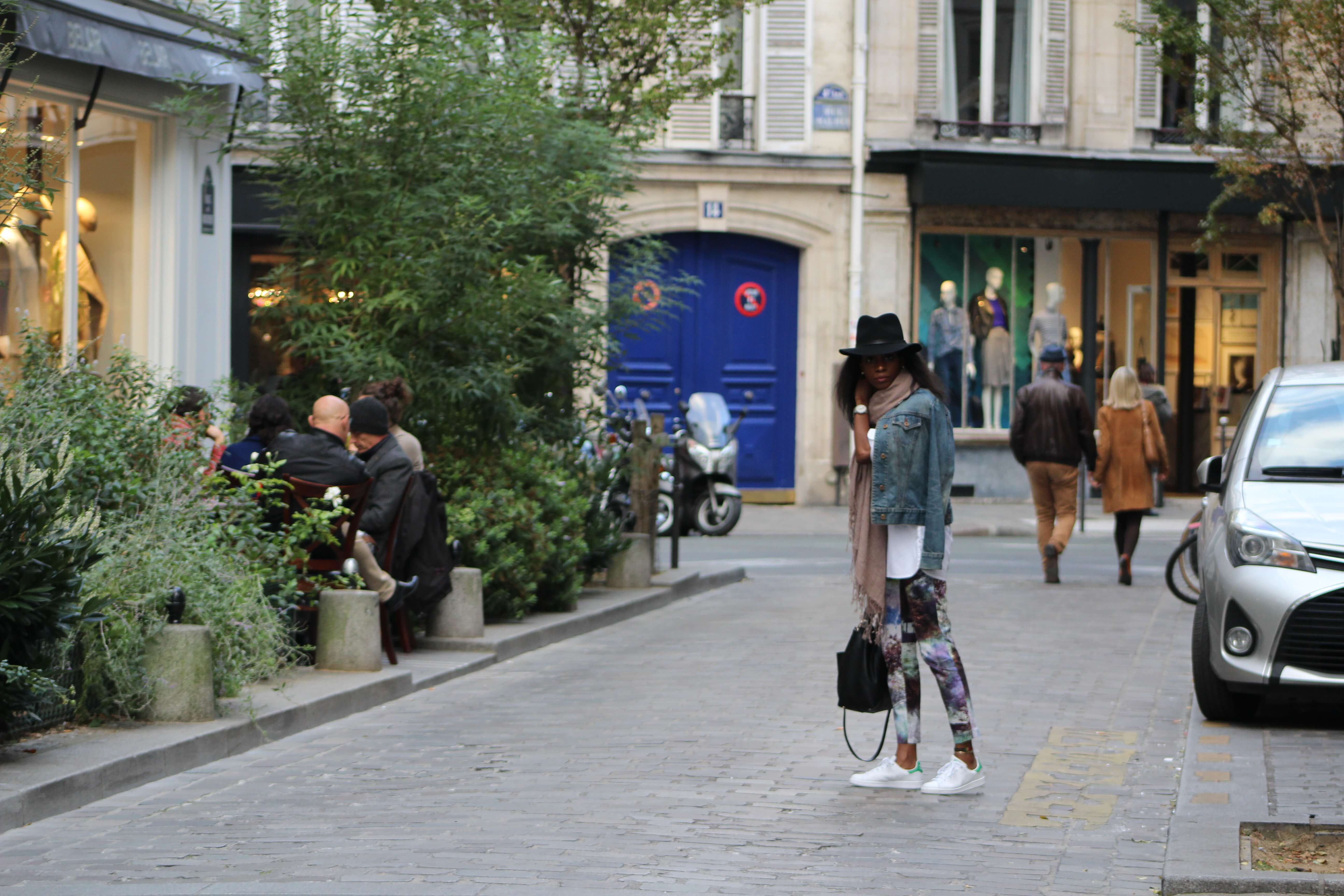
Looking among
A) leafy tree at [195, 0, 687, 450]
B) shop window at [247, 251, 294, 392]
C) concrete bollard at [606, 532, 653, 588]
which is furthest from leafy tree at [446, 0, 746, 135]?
concrete bollard at [606, 532, 653, 588]

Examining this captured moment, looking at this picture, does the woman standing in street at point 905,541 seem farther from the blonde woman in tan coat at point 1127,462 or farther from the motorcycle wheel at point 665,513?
the motorcycle wheel at point 665,513

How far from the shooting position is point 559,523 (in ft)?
38.6

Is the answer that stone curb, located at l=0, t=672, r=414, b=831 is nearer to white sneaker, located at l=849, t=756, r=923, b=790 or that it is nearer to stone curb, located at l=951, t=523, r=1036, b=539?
white sneaker, located at l=849, t=756, r=923, b=790

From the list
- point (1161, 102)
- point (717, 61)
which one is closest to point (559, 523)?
point (717, 61)

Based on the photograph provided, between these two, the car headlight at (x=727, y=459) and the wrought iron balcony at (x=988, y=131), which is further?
the wrought iron balcony at (x=988, y=131)

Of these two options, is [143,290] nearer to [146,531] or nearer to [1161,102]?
[146,531]

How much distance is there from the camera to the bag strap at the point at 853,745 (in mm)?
6930

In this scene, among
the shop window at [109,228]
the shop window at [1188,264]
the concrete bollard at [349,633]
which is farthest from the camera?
the shop window at [1188,264]

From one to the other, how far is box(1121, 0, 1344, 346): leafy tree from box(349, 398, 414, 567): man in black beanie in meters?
9.05

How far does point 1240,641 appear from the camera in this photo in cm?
788

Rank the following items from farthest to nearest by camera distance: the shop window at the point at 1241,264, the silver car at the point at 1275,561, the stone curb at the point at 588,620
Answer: the shop window at the point at 1241,264
the stone curb at the point at 588,620
the silver car at the point at 1275,561

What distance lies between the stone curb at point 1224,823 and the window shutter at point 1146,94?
1889 cm

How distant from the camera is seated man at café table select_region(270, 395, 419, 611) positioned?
360 inches

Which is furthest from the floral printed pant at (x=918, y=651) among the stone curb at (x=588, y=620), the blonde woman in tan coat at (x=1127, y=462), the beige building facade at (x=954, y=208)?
the beige building facade at (x=954, y=208)
